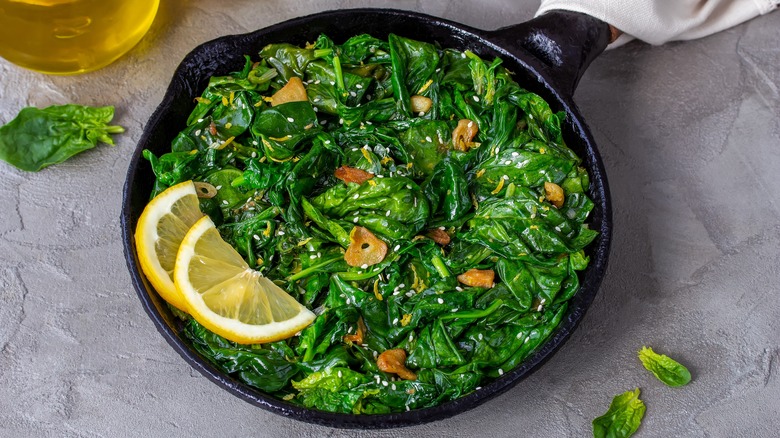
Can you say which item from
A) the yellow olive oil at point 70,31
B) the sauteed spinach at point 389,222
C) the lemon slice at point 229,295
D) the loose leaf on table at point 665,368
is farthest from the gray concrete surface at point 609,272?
the lemon slice at point 229,295

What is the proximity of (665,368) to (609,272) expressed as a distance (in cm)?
59

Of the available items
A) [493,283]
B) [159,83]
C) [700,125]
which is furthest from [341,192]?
[700,125]

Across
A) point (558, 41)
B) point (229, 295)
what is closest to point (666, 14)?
point (558, 41)

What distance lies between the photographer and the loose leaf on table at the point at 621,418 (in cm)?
418

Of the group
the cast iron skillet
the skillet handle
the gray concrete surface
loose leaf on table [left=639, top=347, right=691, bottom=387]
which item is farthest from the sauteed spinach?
loose leaf on table [left=639, top=347, right=691, bottom=387]

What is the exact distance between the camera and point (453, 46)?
4.34m

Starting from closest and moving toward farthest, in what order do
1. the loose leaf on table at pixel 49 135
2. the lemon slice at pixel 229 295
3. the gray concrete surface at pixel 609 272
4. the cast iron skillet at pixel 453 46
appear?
the lemon slice at pixel 229 295 < the cast iron skillet at pixel 453 46 < the gray concrete surface at pixel 609 272 < the loose leaf on table at pixel 49 135

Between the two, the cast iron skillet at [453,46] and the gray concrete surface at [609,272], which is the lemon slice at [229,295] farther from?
the gray concrete surface at [609,272]

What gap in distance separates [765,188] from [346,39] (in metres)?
2.53

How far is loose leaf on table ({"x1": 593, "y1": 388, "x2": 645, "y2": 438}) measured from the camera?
4180 mm

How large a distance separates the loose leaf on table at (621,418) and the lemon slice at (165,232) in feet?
7.05

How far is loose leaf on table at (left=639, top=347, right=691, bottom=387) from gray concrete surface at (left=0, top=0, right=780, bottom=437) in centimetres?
6

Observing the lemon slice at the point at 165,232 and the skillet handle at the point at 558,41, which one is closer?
the lemon slice at the point at 165,232

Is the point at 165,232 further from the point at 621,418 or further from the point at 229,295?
the point at 621,418
